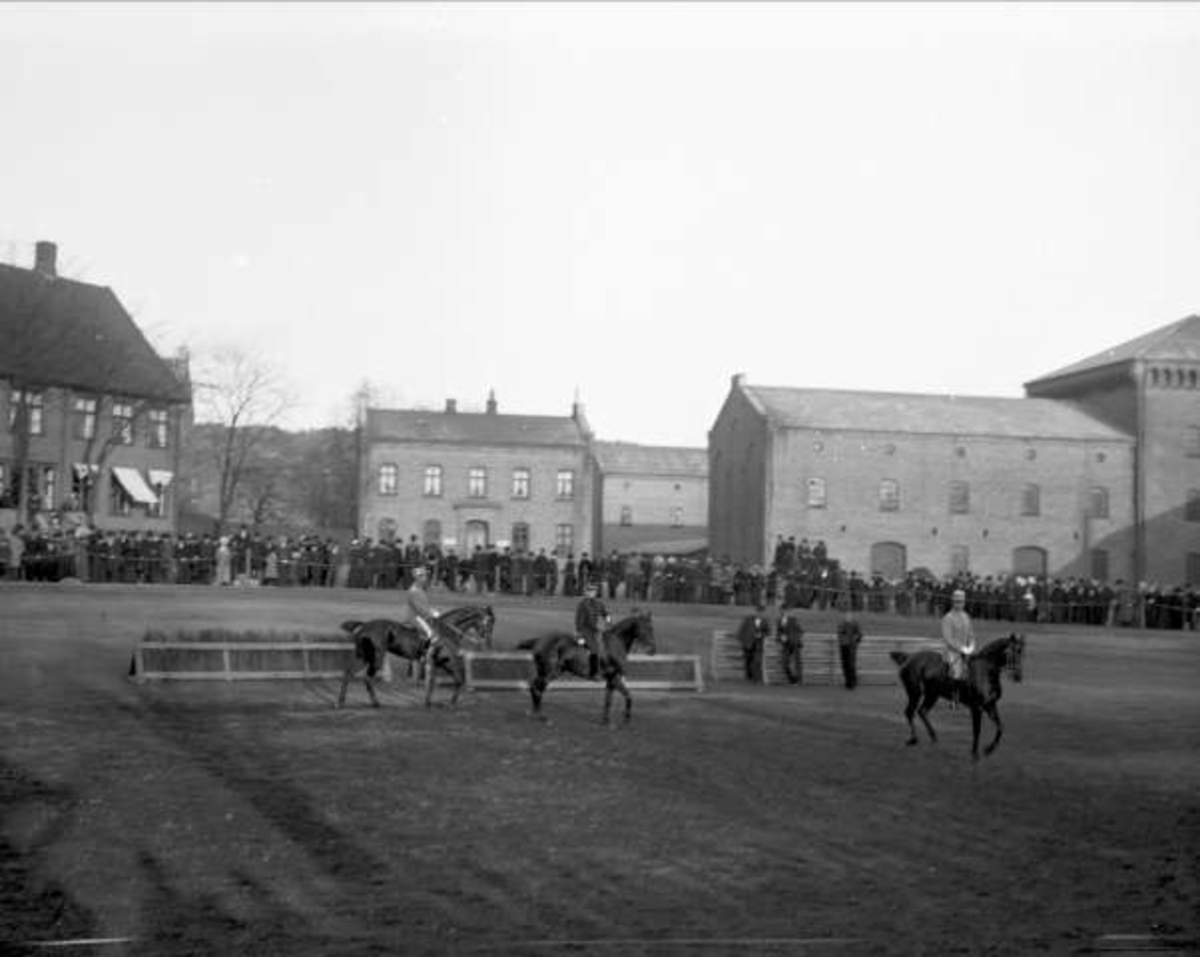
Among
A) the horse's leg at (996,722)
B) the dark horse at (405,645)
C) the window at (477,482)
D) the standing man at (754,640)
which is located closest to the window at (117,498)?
the window at (477,482)

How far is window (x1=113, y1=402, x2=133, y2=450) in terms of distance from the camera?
5504 cm

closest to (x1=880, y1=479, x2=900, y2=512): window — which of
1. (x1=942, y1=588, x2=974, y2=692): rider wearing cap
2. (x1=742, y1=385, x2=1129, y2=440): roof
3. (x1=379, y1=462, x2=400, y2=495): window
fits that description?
(x1=742, y1=385, x2=1129, y2=440): roof

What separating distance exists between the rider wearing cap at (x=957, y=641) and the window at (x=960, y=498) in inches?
1705

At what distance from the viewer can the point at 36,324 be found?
172 ft

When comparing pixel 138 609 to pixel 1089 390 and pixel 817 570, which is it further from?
pixel 1089 390

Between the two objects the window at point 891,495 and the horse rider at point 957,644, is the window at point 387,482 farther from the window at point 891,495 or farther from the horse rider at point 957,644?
the horse rider at point 957,644

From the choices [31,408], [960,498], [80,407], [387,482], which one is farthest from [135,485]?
[960,498]

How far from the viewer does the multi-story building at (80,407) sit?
52.2 m

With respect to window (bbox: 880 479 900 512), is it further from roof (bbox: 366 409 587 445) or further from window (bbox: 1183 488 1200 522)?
roof (bbox: 366 409 587 445)

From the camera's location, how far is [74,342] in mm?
55031

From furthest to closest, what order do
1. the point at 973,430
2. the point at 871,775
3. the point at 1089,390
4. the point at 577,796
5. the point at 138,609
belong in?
the point at 1089,390 → the point at 973,430 → the point at 138,609 → the point at 871,775 → the point at 577,796

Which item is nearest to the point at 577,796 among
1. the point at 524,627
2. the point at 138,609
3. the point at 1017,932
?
the point at 1017,932

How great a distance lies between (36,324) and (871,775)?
151 ft

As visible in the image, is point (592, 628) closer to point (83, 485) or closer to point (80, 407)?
point (83, 485)
